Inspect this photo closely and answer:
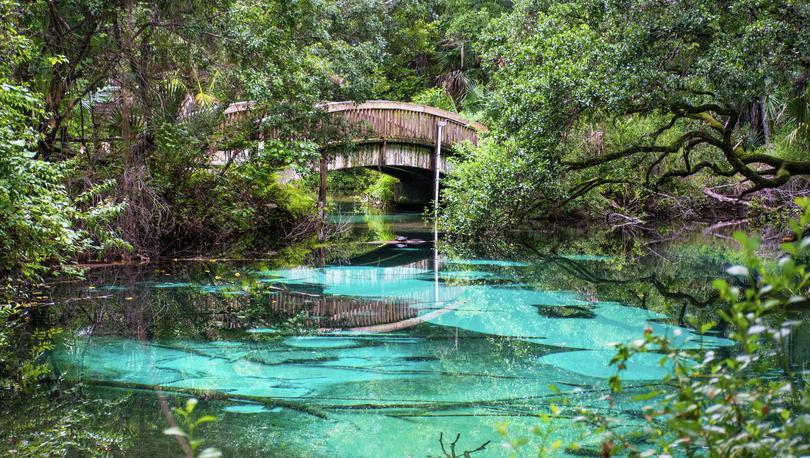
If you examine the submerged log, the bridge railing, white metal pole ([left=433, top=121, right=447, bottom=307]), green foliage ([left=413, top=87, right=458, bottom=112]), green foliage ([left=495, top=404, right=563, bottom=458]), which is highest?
green foliage ([left=413, top=87, right=458, bottom=112])

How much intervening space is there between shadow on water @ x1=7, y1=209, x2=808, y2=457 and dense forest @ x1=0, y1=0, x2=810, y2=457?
53cm

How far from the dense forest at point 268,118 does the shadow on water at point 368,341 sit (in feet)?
1.75

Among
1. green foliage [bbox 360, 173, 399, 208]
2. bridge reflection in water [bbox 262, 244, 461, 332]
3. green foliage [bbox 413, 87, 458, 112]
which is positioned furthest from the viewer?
green foliage [bbox 360, 173, 399, 208]

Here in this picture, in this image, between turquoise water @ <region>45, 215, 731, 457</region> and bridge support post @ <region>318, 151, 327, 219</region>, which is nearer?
turquoise water @ <region>45, 215, 731, 457</region>

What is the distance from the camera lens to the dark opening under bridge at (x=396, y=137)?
1492 cm

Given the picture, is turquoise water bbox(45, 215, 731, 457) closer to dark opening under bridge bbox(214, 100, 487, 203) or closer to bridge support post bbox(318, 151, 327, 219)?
bridge support post bbox(318, 151, 327, 219)

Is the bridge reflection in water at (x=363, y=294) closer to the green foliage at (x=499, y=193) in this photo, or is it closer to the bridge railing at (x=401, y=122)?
the green foliage at (x=499, y=193)

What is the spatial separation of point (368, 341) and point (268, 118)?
A: 7.39 meters

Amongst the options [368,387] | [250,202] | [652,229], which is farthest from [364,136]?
[368,387]

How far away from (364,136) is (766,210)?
8.83 meters

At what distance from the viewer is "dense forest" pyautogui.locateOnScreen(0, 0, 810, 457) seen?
6.15 meters

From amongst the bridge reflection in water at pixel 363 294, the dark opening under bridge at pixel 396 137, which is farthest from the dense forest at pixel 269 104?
the bridge reflection in water at pixel 363 294

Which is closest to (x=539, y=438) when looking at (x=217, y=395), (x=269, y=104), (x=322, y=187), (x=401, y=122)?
(x=217, y=395)

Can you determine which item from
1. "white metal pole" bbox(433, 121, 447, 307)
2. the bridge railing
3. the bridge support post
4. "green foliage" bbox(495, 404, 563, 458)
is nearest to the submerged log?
"green foliage" bbox(495, 404, 563, 458)
